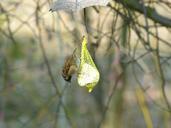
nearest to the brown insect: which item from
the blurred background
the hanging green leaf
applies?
the hanging green leaf

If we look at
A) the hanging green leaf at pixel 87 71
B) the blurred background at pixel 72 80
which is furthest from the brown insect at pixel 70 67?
the blurred background at pixel 72 80

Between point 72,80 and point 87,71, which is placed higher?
point 87,71

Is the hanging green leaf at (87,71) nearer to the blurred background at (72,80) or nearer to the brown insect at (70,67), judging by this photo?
the brown insect at (70,67)

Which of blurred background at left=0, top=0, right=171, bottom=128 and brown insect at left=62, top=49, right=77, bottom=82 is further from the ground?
brown insect at left=62, top=49, right=77, bottom=82

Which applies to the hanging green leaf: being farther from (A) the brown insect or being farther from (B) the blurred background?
(B) the blurred background

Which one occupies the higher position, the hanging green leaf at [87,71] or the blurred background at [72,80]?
the hanging green leaf at [87,71]

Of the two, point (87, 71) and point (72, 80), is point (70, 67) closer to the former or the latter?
point (87, 71)

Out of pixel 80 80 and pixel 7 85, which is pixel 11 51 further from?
pixel 80 80

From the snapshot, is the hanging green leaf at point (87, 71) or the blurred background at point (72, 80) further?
the blurred background at point (72, 80)

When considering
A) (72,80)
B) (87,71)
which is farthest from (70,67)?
(72,80)
